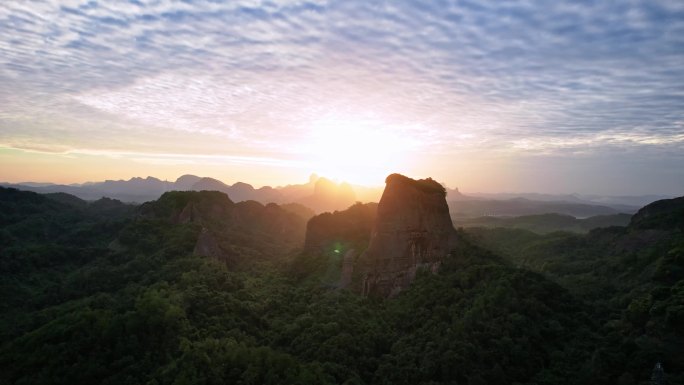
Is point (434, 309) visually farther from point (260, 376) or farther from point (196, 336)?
point (196, 336)

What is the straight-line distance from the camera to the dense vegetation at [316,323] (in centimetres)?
2833

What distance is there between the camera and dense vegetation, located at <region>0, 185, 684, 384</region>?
28328 millimetres

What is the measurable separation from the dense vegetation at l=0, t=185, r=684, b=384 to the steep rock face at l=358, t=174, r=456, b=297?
2.13 m

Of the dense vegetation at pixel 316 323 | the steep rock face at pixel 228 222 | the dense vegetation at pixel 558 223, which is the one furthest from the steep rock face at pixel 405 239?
the dense vegetation at pixel 558 223

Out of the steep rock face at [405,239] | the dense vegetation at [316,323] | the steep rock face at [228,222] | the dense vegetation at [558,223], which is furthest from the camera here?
the dense vegetation at [558,223]

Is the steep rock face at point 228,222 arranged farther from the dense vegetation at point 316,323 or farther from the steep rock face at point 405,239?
the steep rock face at point 405,239

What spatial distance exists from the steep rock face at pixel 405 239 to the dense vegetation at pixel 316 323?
7.00 feet

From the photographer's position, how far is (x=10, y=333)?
3284 centimetres

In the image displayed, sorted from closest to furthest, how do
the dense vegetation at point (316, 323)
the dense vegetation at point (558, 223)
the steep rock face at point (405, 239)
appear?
the dense vegetation at point (316, 323)
the steep rock face at point (405, 239)
the dense vegetation at point (558, 223)

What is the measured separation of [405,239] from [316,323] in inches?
582

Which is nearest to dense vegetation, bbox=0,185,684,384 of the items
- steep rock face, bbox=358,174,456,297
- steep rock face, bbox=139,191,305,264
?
steep rock face, bbox=358,174,456,297

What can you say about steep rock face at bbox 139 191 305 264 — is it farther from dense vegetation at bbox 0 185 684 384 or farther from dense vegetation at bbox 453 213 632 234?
dense vegetation at bbox 453 213 632 234

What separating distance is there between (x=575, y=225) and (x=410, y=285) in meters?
149

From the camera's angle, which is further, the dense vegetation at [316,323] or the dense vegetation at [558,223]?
the dense vegetation at [558,223]
